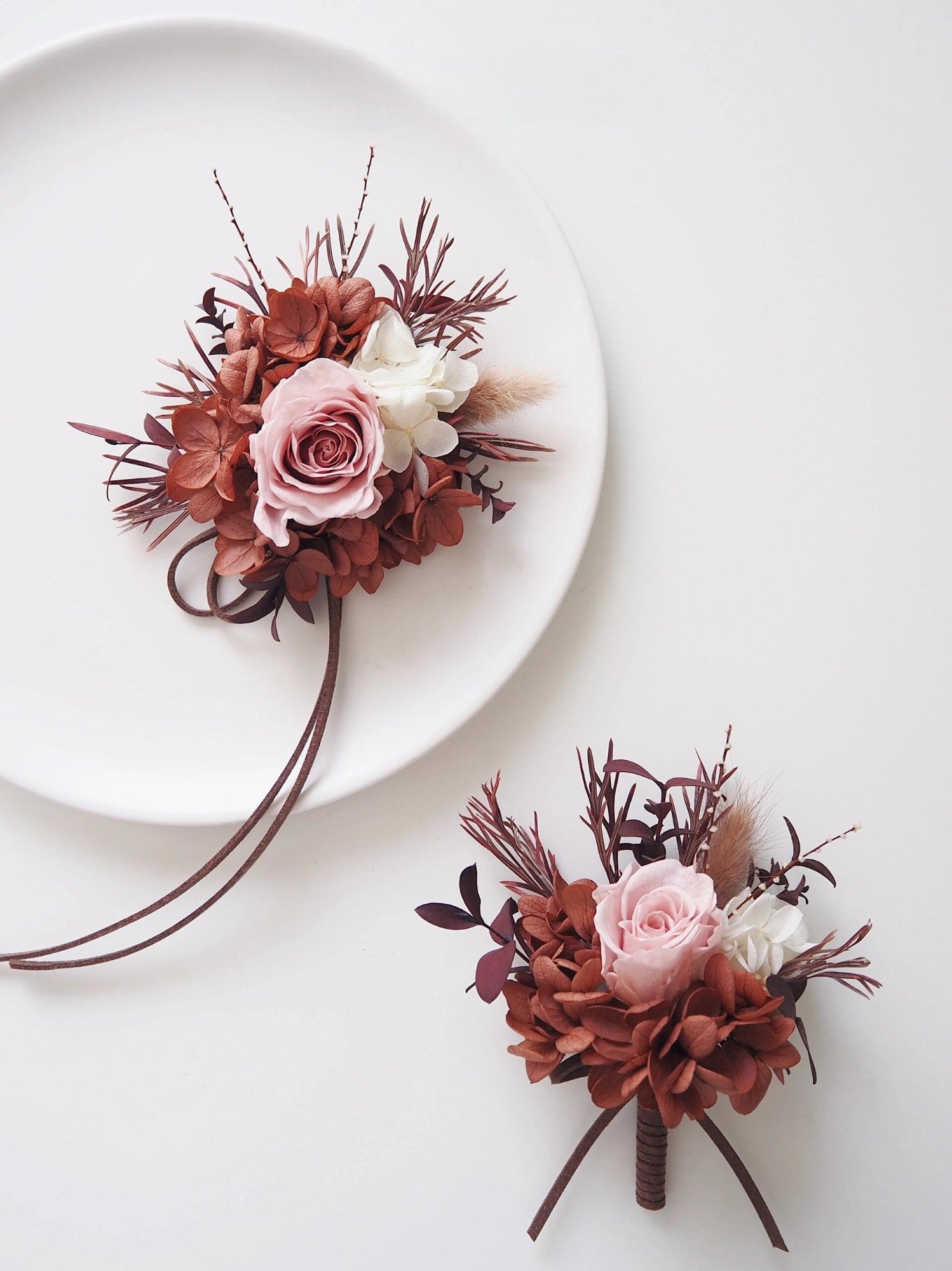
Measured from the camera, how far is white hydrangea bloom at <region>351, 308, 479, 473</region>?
2.37 ft

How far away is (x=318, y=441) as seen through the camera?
27.6 inches

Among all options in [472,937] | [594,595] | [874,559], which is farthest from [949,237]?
[472,937]

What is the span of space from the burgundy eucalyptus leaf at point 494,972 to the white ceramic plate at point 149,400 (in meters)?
0.19

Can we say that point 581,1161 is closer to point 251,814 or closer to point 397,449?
point 251,814

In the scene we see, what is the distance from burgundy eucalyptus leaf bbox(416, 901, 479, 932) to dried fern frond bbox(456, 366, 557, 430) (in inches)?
16.2

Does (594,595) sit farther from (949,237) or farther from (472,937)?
(949,237)

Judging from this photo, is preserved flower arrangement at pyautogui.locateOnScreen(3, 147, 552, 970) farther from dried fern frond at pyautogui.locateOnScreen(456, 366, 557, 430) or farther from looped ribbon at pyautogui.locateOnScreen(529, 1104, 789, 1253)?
looped ribbon at pyautogui.locateOnScreen(529, 1104, 789, 1253)

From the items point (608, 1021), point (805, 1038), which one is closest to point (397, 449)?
point (608, 1021)

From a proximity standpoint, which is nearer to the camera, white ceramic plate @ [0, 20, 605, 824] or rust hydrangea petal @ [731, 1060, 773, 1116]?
rust hydrangea petal @ [731, 1060, 773, 1116]

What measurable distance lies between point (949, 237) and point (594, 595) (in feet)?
1.54

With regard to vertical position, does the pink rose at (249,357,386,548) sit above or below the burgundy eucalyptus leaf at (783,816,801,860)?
above

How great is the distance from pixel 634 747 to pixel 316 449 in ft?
1.29

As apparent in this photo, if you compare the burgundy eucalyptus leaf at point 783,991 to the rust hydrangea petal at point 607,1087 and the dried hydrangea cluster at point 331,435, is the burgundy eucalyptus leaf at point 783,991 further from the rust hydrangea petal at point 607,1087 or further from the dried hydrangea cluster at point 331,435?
the dried hydrangea cluster at point 331,435

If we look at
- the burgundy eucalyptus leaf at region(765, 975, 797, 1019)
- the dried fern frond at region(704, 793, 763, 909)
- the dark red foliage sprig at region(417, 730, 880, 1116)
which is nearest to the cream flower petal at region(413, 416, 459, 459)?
the dark red foliage sprig at region(417, 730, 880, 1116)
